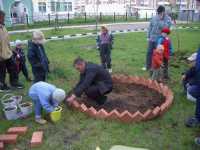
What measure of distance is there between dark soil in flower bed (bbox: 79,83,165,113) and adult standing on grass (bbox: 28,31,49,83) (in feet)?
3.46

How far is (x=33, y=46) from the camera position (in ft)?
19.3

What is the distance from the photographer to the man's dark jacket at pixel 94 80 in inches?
207

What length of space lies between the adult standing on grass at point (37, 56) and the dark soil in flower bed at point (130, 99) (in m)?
1.05

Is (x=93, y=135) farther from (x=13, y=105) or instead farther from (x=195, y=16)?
(x=195, y=16)

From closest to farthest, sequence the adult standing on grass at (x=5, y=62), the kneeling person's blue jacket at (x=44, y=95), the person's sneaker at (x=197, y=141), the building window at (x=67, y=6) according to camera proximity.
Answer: the person's sneaker at (x=197, y=141) → the kneeling person's blue jacket at (x=44, y=95) → the adult standing on grass at (x=5, y=62) → the building window at (x=67, y=6)

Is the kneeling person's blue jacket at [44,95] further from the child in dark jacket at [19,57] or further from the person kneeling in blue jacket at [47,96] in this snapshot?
the child in dark jacket at [19,57]

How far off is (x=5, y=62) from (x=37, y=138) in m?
2.99

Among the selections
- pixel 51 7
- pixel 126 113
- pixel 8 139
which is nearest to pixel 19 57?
pixel 8 139

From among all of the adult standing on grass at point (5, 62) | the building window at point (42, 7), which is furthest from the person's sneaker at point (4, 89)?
the building window at point (42, 7)

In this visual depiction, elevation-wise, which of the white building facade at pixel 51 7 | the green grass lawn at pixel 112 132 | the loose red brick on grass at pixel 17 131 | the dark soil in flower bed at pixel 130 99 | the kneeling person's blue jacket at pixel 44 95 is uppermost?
the white building facade at pixel 51 7

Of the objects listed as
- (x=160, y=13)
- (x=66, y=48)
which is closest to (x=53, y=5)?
(x=66, y=48)

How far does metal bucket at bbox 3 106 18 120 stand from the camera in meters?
5.23

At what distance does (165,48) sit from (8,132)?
4253 mm

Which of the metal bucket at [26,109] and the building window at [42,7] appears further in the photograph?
the building window at [42,7]
